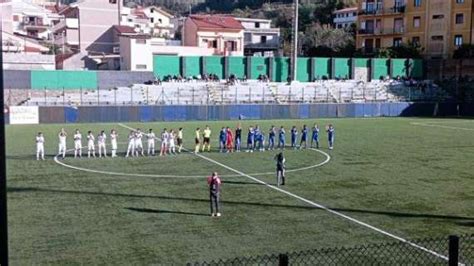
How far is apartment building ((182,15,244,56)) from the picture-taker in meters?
84.6

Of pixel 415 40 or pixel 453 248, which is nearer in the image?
pixel 453 248

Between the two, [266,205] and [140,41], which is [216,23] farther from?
[266,205]

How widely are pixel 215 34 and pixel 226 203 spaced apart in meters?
68.3

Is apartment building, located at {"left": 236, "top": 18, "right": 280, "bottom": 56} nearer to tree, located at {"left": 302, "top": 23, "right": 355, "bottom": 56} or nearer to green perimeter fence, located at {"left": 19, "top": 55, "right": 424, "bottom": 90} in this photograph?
tree, located at {"left": 302, "top": 23, "right": 355, "bottom": 56}

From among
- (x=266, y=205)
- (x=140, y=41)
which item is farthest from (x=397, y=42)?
(x=266, y=205)

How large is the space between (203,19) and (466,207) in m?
71.3

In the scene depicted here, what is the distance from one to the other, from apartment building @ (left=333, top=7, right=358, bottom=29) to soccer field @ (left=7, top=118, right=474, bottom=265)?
266ft

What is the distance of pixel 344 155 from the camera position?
Answer: 30875 mm

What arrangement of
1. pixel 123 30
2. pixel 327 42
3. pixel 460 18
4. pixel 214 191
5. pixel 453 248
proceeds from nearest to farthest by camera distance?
pixel 453 248, pixel 214 191, pixel 460 18, pixel 123 30, pixel 327 42

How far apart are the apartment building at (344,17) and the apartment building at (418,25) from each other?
26.0m

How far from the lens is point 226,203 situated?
19.1m

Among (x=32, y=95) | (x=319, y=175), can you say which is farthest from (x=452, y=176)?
(x=32, y=95)

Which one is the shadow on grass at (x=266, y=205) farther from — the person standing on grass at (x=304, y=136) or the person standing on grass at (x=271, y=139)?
the person standing on grass at (x=304, y=136)

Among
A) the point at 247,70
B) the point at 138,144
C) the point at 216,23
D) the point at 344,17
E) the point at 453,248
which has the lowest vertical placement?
the point at 138,144
